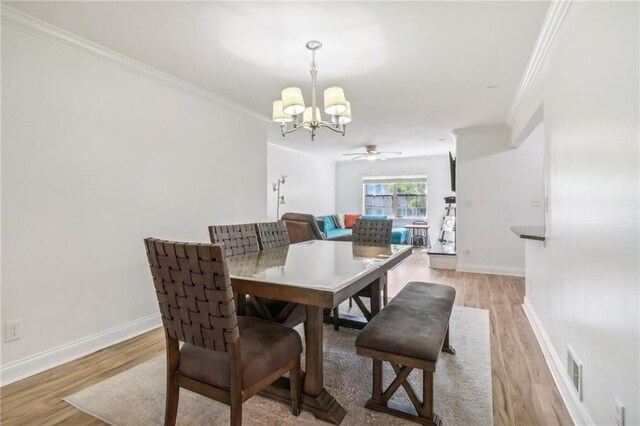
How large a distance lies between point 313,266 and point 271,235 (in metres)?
1.19

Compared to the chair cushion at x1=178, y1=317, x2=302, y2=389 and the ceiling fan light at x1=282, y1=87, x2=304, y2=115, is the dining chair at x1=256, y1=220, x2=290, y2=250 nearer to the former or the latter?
the ceiling fan light at x1=282, y1=87, x2=304, y2=115

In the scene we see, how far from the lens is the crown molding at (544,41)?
1961 mm

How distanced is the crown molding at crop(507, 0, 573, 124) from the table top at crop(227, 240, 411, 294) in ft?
6.05

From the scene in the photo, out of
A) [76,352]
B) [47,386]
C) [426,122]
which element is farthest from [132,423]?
[426,122]

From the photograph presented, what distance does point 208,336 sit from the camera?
1.34 metres

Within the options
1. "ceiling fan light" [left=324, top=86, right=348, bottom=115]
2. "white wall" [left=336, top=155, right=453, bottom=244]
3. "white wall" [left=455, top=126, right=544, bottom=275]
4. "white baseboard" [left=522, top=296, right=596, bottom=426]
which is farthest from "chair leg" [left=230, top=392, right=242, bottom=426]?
"white wall" [left=336, top=155, right=453, bottom=244]

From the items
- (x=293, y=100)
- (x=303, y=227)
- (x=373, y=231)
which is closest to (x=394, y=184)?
(x=303, y=227)

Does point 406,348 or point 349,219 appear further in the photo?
point 349,219

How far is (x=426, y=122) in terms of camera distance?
4969mm

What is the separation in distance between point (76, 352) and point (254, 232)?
1.61 metres

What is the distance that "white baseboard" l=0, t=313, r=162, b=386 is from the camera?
210 centimetres

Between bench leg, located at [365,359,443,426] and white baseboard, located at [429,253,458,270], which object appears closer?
bench leg, located at [365,359,443,426]

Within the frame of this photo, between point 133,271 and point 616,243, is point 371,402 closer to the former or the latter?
point 616,243

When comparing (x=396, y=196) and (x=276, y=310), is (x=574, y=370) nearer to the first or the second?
(x=276, y=310)
